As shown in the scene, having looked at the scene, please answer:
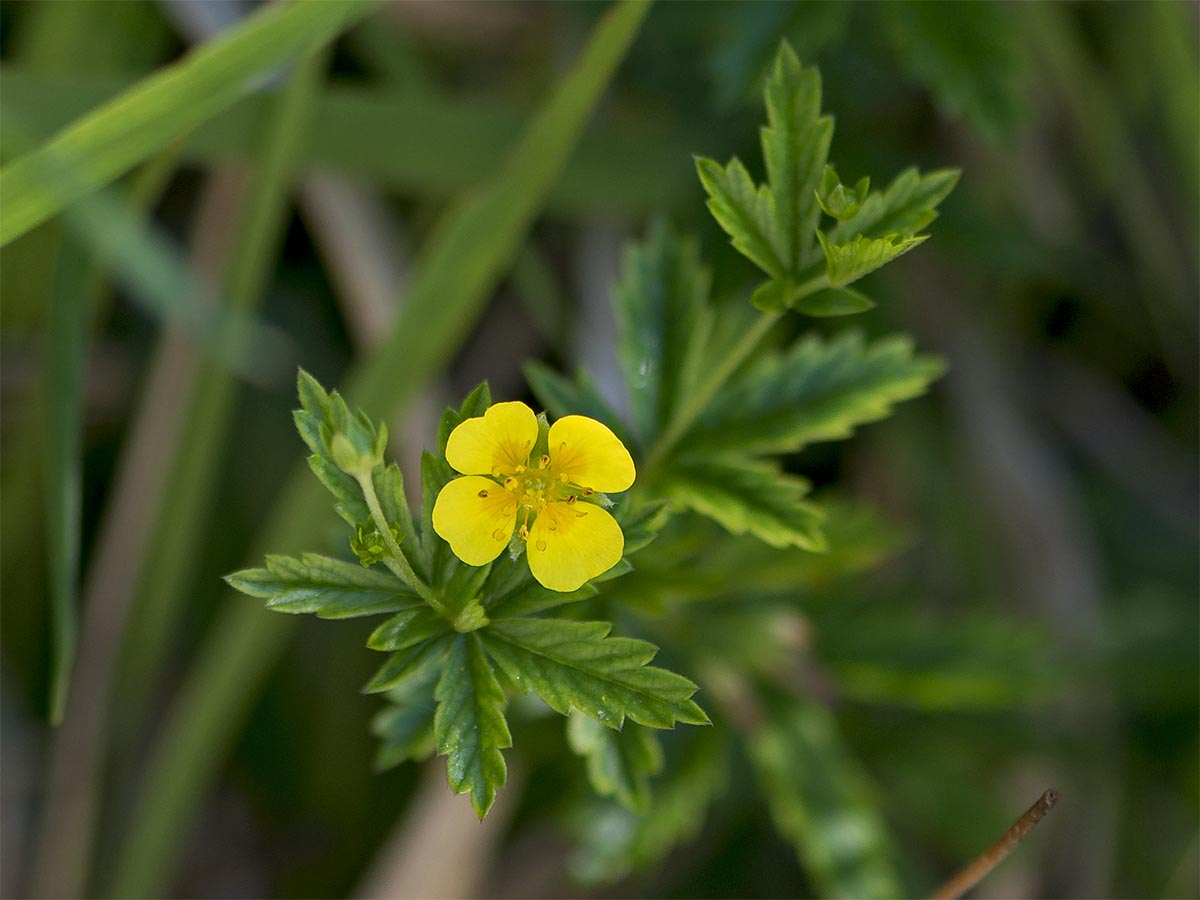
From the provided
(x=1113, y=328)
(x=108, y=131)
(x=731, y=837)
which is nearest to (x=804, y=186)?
(x=108, y=131)

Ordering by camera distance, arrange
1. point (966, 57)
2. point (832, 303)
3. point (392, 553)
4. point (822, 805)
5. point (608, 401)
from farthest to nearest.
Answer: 1. point (608, 401)
2. point (822, 805)
3. point (966, 57)
4. point (832, 303)
5. point (392, 553)

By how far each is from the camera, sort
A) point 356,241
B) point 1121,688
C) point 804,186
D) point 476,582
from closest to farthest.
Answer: point 476,582
point 804,186
point 356,241
point 1121,688

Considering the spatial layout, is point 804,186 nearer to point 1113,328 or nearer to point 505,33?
point 505,33

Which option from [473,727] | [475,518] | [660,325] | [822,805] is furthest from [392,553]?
[822,805]

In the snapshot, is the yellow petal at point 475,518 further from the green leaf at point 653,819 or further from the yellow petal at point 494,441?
the green leaf at point 653,819

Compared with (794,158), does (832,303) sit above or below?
below

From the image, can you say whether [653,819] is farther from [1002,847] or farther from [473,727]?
[473,727]
